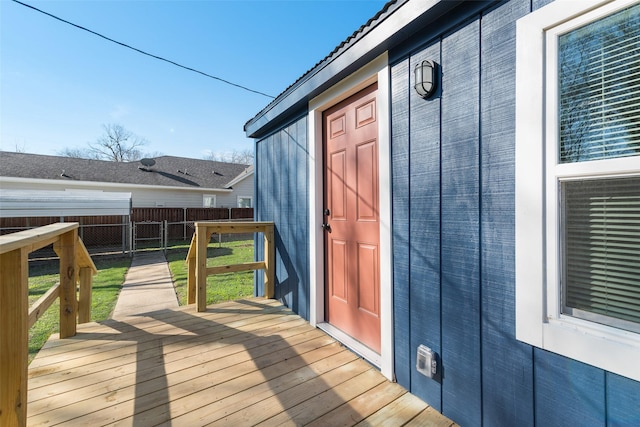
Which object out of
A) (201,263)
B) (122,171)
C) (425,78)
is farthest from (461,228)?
(122,171)

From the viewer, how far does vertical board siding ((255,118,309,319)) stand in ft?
9.53

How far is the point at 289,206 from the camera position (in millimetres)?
3189

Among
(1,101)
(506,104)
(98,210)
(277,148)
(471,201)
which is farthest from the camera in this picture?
(98,210)

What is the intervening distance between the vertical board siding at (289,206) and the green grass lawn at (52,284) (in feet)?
8.06

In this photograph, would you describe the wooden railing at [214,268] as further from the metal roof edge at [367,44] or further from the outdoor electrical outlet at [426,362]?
the outdoor electrical outlet at [426,362]

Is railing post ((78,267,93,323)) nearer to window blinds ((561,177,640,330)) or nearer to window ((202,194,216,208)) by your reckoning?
window blinds ((561,177,640,330))

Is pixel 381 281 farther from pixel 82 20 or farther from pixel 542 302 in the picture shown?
pixel 82 20

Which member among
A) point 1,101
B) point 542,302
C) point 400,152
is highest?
point 1,101

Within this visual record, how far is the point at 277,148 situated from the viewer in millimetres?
3498

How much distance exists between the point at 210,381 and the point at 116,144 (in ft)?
88.9

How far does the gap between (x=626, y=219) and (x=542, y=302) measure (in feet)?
1.38

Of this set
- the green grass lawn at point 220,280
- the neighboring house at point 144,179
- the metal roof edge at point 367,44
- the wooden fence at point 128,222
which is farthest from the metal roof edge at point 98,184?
the metal roof edge at point 367,44

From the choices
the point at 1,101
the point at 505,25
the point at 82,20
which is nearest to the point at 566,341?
the point at 505,25

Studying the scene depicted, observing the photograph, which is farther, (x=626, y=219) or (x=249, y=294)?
(x=249, y=294)
